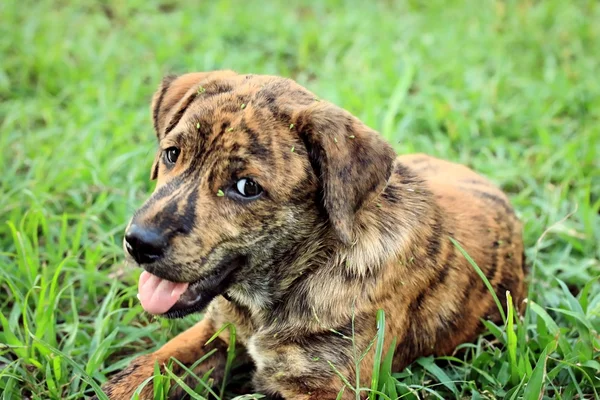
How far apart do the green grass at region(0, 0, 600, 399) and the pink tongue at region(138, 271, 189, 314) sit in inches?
19.0

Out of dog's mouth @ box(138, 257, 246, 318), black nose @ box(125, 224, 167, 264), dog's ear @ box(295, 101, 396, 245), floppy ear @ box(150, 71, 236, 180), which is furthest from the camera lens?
floppy ear @ box(150, 71, 236, 180)

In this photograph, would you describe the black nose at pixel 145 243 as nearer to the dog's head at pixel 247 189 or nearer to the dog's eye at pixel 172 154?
the dog's head at pixel 247 189

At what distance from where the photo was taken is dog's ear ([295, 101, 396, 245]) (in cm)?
307

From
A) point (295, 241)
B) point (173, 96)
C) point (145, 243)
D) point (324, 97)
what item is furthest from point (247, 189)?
point (324, 97)

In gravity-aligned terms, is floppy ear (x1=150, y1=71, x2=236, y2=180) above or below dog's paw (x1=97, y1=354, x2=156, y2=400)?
above

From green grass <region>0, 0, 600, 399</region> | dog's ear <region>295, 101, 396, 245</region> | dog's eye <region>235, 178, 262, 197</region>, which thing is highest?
dog's ear <region>295, 101, 396, 245</region>

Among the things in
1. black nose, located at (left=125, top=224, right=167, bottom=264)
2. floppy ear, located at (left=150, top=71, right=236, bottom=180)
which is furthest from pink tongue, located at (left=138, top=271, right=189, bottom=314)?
floppy ear, located at (left=150, top=71, right=236, bottom=180)

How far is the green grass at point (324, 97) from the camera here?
370 centimetres

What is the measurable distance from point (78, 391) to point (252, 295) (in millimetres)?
1063

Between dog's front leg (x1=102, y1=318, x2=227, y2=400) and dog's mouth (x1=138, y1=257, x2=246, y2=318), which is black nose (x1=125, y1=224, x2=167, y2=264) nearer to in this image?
dog's mouth (x1=138, y1=257, x2=246, y2=318)

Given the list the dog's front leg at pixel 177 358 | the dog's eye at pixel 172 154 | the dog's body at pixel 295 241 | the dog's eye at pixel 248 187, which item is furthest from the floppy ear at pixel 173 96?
the dog's front leg at pixel 177 358

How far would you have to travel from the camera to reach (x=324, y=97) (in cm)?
650

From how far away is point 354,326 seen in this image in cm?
331

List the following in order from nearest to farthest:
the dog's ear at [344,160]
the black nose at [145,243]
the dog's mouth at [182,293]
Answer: the black nose at [145,243] < the dog's ear at [344,160] < the dog's mouth at [182,293]
